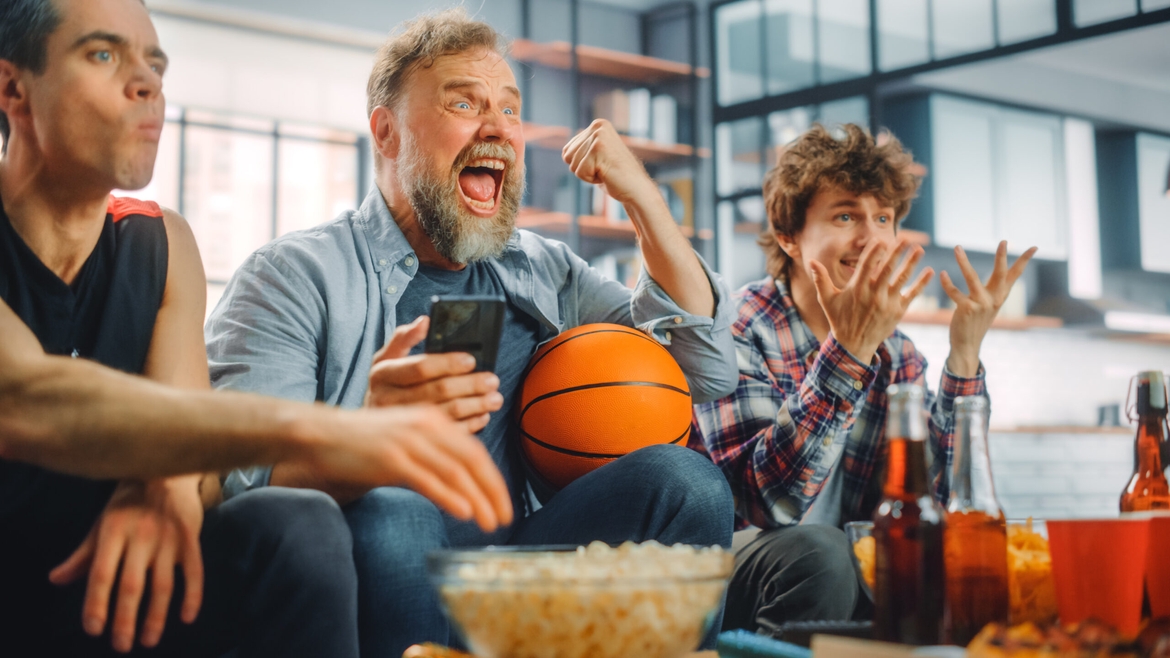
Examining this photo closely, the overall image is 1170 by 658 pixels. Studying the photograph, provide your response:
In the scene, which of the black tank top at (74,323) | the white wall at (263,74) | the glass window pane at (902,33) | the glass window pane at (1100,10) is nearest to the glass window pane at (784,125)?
the glass window pane at (902,33)

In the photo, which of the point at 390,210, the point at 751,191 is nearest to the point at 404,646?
the point at 390,210

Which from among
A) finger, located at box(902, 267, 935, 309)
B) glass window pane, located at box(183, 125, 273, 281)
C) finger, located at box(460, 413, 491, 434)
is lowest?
finger, located at box(460, 413, 491, 434)

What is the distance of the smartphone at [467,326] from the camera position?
1.02 meters

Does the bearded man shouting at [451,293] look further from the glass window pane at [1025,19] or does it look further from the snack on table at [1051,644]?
the glass window pane at [1025,19]

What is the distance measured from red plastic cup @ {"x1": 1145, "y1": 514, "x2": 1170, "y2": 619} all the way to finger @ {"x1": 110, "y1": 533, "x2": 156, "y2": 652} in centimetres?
100

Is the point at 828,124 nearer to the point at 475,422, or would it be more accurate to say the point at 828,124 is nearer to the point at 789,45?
the point at 789,45

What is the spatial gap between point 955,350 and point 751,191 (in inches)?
163

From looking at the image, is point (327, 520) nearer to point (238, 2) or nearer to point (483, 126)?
point (483, 126)

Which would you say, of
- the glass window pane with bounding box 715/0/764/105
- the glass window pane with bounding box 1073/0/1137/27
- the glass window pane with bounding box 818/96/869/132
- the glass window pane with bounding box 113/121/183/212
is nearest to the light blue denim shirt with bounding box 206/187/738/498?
the glass window pane with bounding box 1073/0/1137/27

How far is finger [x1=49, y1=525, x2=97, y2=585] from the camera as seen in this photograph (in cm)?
110

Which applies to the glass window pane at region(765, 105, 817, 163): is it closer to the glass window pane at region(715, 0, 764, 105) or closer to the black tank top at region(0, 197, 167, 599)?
the glass window pane at region(715, 0, 764, 105)

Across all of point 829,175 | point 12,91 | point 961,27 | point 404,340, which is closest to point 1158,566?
point 404,340

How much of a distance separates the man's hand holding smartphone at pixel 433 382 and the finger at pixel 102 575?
330 millimetres

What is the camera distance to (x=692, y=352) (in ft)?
6.63
